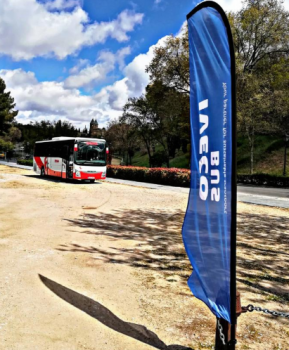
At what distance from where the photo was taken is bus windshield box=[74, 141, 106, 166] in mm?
19634

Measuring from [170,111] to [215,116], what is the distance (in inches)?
1090

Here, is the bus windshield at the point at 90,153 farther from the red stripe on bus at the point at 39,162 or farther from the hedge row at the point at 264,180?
the hedge row at the point at 264,180

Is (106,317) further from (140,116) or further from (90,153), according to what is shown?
(140,116)

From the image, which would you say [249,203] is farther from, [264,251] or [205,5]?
[205,5]

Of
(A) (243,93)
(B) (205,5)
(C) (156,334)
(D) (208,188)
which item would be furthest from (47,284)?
(A) (243,93)

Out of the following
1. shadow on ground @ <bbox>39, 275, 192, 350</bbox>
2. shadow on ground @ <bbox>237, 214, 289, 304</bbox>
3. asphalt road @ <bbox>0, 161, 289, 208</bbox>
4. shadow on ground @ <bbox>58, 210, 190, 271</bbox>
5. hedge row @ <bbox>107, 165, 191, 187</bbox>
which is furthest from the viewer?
hedge row @ <bbox>107, 165, 191, 187</bbox>

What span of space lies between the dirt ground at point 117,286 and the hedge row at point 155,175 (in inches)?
475

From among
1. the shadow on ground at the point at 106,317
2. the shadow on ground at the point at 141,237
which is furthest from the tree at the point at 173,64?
the shadow on ground at the point at 106,317

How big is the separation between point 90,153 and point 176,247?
14.0 meters

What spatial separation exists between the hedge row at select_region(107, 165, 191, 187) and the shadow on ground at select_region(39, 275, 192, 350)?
16.8 metres

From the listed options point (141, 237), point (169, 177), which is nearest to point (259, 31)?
point (169, 177)

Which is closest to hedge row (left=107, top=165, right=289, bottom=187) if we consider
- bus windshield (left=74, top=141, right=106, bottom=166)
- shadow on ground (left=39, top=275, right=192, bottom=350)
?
bus windshield (left=74, top=141, right=106, bottom=166)

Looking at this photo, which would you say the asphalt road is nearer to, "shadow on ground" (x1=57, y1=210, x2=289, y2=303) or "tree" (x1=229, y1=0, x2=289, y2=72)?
"shadow on ground" (x1=57, y1=210, x2=289, y2=303)

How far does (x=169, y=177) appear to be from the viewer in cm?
2220
